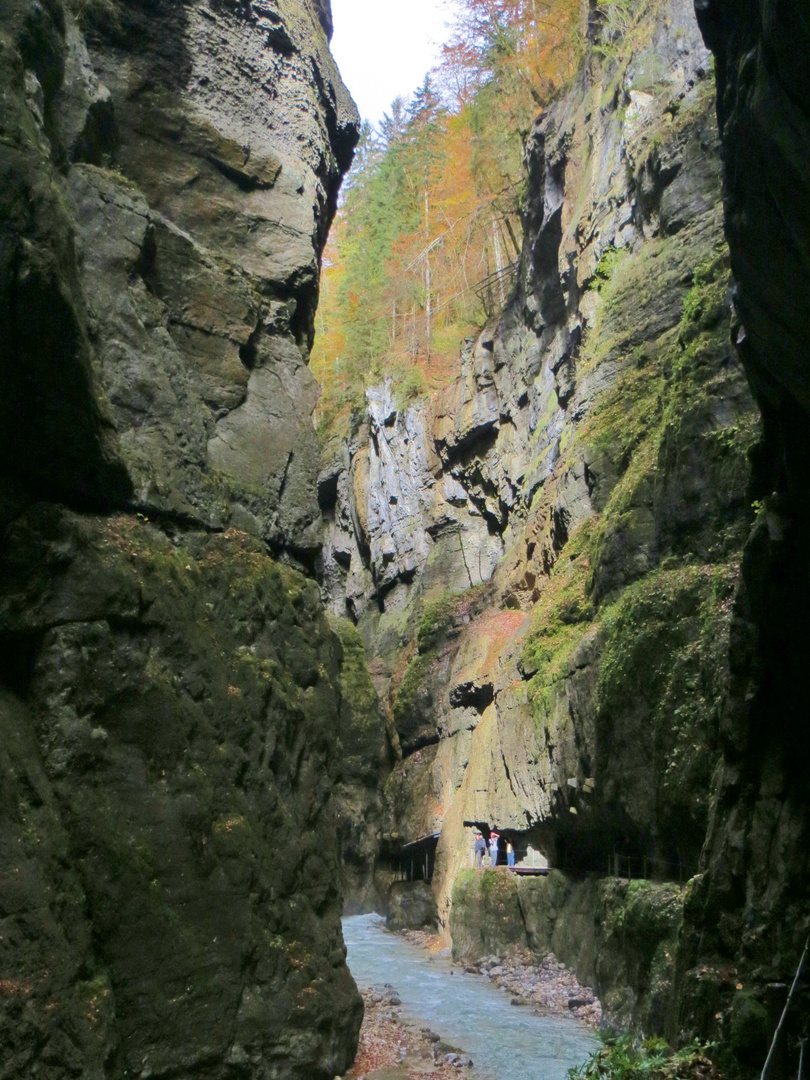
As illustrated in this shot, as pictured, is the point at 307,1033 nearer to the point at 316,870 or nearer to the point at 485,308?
the point at 316,870

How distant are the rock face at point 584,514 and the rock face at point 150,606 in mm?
4739

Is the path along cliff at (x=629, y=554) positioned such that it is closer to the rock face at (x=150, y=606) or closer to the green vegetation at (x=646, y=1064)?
the green vegetation at (x=646, y=1064)

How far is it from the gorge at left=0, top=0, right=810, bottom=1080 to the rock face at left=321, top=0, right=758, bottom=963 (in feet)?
0.36

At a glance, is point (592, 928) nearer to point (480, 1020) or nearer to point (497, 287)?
point (480, 1020)

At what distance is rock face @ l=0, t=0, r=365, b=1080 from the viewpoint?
780 centimetres

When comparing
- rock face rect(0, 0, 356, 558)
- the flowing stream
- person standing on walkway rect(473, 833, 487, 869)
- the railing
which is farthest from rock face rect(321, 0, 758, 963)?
rock face rect(0, 0, 356, 558)

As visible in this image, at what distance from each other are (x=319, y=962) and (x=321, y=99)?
49.9 ft

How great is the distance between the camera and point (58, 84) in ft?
35.2

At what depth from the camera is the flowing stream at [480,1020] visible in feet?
37.0

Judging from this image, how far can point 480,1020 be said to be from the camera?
44.4 ft

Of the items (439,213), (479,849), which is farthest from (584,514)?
(439,213)

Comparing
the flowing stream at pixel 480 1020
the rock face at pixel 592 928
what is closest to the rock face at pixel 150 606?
the flowing stream at pixel 480 1020

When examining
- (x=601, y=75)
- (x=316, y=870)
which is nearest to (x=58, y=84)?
(x=316, y=870)

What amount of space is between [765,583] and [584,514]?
1194 cm
